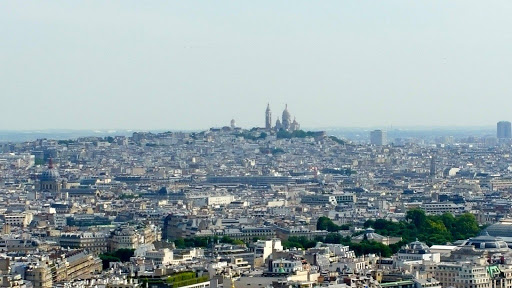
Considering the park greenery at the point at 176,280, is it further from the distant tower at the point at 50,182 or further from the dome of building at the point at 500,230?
the distant tower at the point at 50,182

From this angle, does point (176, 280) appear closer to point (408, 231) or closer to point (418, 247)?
point (418, 247)

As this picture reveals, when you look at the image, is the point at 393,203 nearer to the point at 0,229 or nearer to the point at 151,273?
the point at 0,229

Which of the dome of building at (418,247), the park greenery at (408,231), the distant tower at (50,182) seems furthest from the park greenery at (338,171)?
the dome of building at (418,247)

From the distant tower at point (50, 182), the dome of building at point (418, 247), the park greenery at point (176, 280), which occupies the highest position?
the park greenery at point (176, 280)

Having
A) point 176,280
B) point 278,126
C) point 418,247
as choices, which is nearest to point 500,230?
point 418,247

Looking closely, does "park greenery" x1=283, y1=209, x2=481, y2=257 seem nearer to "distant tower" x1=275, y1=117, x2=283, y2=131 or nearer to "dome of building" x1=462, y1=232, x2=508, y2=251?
"dome of building" x1=462, y1=232, x2=508, y2=251

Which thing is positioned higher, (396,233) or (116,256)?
(116,256)

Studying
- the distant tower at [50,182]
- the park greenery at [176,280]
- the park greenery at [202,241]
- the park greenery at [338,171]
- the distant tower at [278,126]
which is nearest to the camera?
the park greenery at [176,280]

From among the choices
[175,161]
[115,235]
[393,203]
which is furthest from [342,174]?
[115,235]

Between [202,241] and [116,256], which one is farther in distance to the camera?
[202,241]
